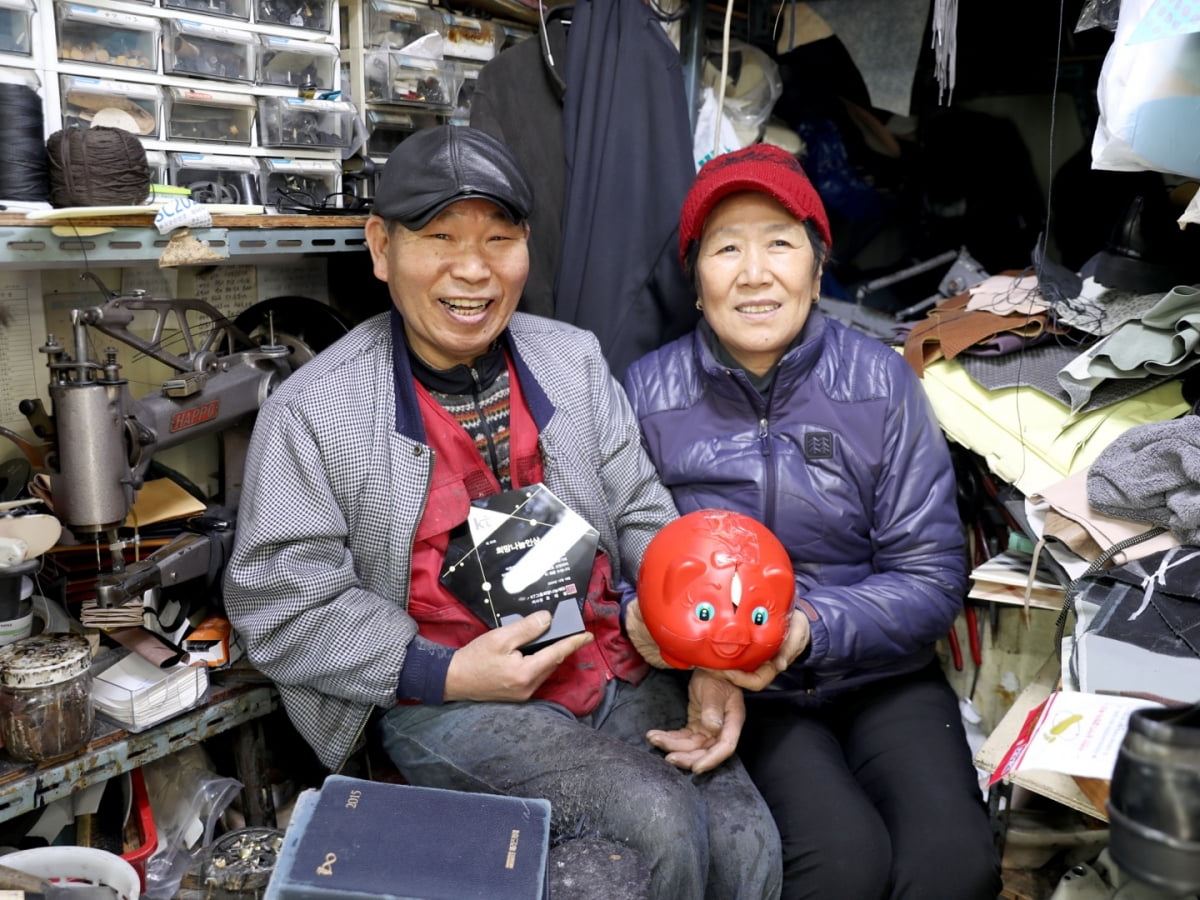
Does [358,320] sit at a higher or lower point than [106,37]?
lower

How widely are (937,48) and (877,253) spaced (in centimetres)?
132

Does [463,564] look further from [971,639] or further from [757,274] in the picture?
[971,639]

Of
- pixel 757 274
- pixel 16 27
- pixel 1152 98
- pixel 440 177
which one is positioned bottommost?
pixel 757 274

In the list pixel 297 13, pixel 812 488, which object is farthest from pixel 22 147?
pixel 812 488

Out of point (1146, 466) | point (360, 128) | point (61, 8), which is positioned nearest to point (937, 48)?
point (1146, 466)

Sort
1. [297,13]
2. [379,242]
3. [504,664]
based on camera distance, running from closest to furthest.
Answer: [504,664]
[379,242]
[297,13]

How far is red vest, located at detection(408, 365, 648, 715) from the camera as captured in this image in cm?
207

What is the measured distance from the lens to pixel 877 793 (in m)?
2.10

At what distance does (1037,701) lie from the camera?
2105mm

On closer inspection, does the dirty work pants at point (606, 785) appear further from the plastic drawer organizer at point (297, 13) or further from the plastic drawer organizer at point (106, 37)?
the plastic drawer organizer at point (297, 13)

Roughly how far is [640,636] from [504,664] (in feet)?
1.07

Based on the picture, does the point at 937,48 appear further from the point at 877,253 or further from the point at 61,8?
the point at 61,8

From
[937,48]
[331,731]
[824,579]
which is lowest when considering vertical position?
[331,731]

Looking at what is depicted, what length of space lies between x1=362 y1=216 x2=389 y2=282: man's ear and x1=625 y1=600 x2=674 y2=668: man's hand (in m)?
0.84
